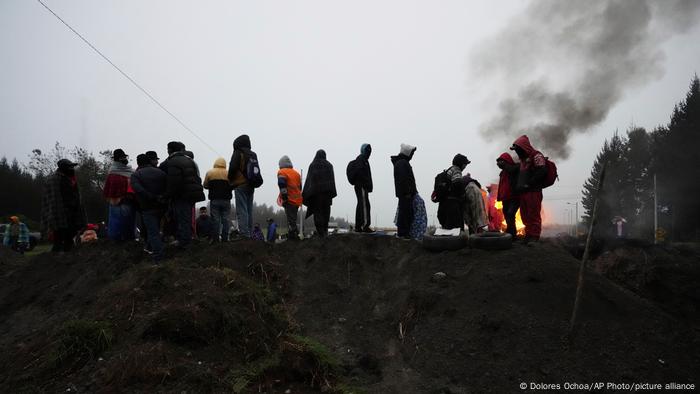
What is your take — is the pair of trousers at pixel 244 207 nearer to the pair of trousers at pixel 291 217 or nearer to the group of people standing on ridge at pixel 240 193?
the group of people standing on ridge at pixel 240 193

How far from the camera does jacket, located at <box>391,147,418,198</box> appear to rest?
27.5 ft

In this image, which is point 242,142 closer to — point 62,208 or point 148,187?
point 148,187

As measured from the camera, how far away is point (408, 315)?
5348 millimetres

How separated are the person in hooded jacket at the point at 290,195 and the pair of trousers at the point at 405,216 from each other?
7.81ft

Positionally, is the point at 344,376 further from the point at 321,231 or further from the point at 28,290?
the point at 28,290

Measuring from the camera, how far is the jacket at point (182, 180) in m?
7.09

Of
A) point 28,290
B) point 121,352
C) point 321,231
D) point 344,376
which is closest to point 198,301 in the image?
point 121,352

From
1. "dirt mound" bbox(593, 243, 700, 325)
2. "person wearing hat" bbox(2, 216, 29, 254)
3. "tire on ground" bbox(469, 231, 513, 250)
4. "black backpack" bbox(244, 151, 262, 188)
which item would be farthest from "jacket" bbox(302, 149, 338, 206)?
"person wearing hat" bbox(2, 216, 29, 254)

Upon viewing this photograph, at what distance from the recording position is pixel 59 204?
8.05 metres

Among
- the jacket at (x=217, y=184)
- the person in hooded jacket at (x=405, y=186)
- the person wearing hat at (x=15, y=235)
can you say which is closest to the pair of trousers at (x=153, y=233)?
the jacket at (x=217, y=184)

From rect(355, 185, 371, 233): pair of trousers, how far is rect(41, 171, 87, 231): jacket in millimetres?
6349

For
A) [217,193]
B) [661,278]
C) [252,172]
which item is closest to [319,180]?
[252,172]

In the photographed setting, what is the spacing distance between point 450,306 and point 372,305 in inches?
54.3

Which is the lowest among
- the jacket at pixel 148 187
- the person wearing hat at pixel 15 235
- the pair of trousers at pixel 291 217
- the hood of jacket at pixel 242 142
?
the person wearing hat at pixel 15 235
